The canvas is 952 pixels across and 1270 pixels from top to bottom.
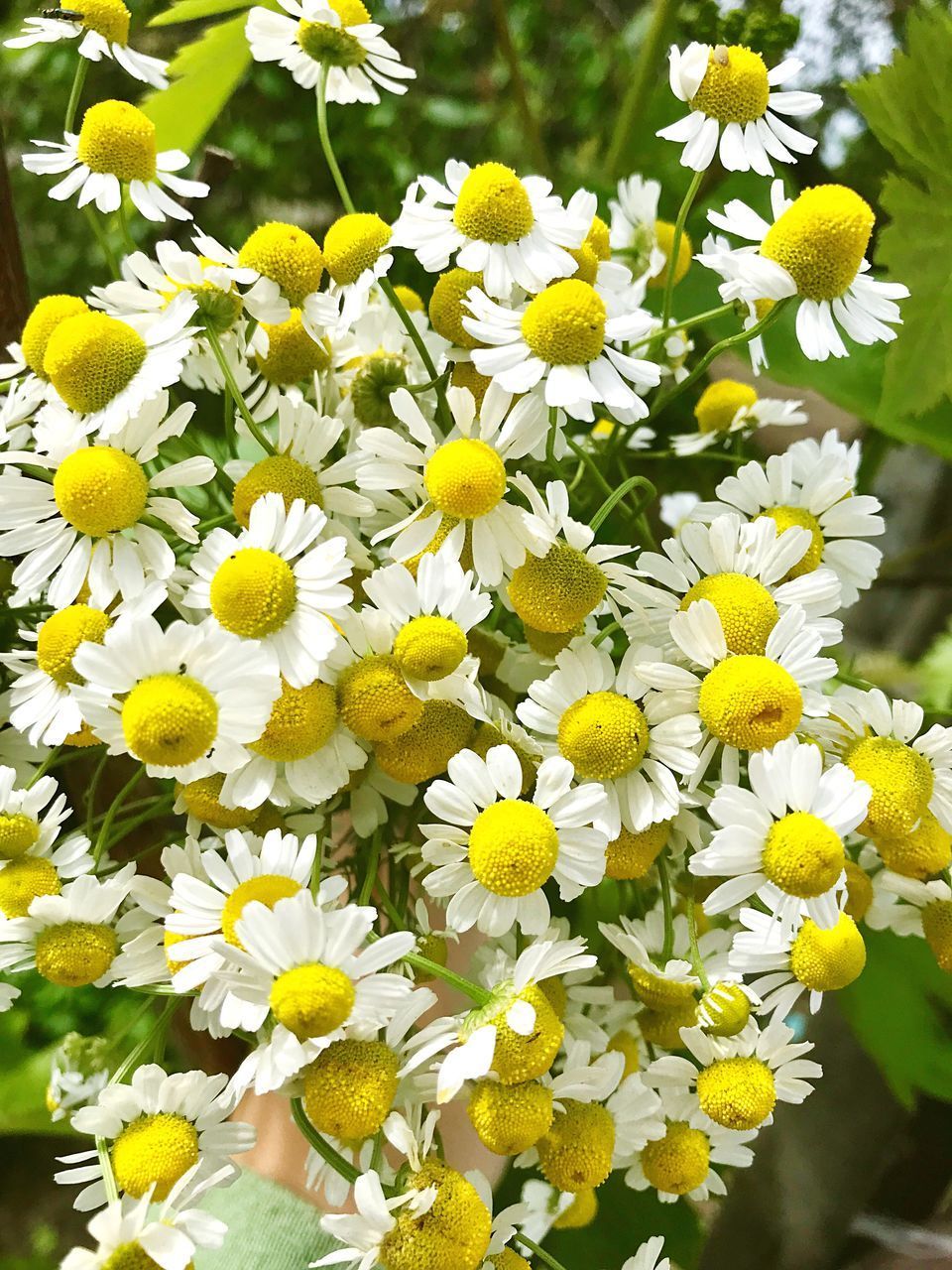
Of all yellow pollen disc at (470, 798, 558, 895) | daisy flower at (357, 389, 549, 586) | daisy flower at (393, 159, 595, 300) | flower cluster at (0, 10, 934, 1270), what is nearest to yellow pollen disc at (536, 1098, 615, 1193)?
flower cluster at (0, 10, 934, 1270)

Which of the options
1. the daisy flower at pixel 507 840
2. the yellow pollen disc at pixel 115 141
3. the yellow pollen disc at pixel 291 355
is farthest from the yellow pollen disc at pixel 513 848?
the yellow pollen disc at pixel 115 141

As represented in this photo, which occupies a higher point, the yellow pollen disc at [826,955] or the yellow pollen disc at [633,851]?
the yellow pollen disc at [633,851]

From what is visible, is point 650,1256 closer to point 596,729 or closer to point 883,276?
point 596,729

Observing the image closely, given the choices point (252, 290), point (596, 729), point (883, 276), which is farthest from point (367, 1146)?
point (883, 276)

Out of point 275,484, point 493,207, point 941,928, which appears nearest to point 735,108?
point 493,207

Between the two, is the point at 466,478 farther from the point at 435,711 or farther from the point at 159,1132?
the point at 159,1132

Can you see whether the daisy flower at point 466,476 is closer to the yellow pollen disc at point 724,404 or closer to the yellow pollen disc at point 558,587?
the yellow pollen disc at point 558,587

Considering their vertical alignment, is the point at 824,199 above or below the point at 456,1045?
above
